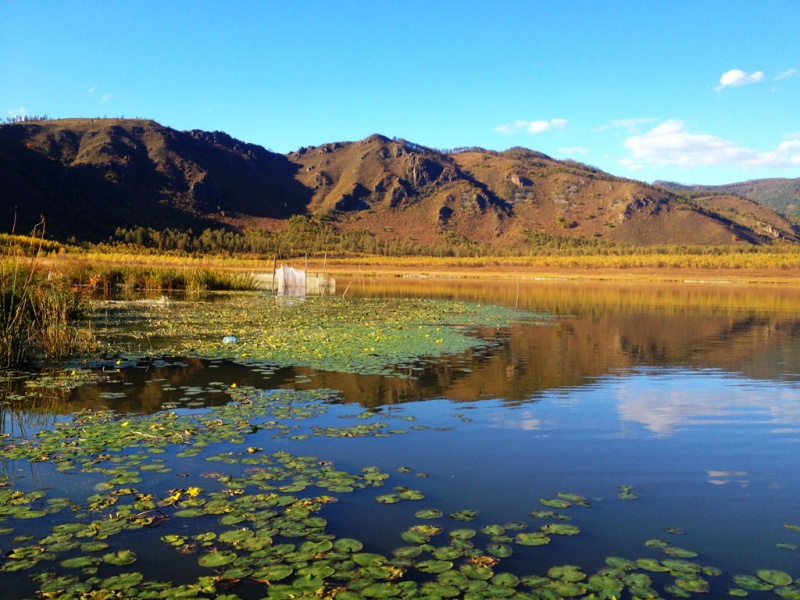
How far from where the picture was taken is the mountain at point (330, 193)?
4001 inches

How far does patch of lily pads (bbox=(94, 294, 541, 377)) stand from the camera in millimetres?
14312

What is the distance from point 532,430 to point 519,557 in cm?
405

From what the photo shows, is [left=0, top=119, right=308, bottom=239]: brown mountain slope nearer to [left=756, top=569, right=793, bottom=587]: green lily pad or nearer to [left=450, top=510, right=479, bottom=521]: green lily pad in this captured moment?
[left=450, top=510, right=479, bottom=521]: green lily pad

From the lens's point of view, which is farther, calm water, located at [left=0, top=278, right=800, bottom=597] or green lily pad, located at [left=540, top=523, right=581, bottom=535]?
calm water, located at [left=0, top=278, right=800, bottom=597]

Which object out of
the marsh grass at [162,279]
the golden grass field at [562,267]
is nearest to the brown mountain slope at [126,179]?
the golden grass field at [562,267]

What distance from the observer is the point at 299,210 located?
465 feet

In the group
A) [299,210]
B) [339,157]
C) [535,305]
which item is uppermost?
[339,157]

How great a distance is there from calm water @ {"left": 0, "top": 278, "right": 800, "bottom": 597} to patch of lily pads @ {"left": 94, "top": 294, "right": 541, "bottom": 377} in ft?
3.49

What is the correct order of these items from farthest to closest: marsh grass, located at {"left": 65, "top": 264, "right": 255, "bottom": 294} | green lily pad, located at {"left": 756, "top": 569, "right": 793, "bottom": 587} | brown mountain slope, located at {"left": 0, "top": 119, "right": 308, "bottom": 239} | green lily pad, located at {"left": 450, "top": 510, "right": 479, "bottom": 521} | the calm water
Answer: brown mountain slope, located at {"left": 0, "top": 119, "right": 308, "bottom": 239} < marsh grass, located at {"left": 65, "top": 264, "right": 255, "bottom": 294} < green lily pad, located at {"left": 450, "top": 510, "right": 479, "bottom": 521} < the calm water < green lily pad, located at {"left": 756, "top": 569, "right": 793, "bottom": 587}

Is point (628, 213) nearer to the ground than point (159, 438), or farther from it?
farther from it

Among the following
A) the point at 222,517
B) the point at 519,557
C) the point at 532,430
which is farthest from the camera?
the point at 532,430

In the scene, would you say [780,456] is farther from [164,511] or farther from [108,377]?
[108,377]

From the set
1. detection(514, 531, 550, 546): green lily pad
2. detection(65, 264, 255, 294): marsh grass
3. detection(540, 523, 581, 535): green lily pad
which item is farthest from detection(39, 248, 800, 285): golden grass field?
detection(514, 531, 550, 546): green lily pad

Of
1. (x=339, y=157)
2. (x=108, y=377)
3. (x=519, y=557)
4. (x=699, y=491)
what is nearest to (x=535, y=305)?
(x=108, y=377)
